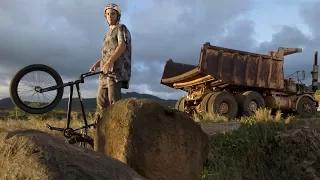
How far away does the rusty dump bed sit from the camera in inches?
533

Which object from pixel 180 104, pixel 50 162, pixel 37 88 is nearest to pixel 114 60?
pixel 37 88

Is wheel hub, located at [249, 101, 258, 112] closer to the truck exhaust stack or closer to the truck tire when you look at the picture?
the truck tire

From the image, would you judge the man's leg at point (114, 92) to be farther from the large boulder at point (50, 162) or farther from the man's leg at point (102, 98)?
the large boulder at point (50, 162)

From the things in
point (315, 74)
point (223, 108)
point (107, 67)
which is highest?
point (315, 74)

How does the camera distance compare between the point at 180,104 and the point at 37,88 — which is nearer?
the point at 37,88

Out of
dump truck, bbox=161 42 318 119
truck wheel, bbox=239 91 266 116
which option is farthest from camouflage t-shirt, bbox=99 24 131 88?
truck wheel, bbox=239 91 266 116

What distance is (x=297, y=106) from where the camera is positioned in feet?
51.5

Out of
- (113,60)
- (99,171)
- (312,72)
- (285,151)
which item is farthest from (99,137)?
(312,72)

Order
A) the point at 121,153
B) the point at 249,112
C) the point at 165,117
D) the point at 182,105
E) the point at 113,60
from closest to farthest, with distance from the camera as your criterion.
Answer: the point at 121,153, the point at 165,117, the point at 113,60, the point at 249,112, the point at 182,105

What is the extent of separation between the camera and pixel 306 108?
1599cm

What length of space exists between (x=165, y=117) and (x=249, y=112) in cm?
999

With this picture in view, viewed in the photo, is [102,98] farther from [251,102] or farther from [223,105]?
[251,102]

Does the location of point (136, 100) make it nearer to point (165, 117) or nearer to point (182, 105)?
point (165, 117)

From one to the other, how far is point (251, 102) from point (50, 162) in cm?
1237
